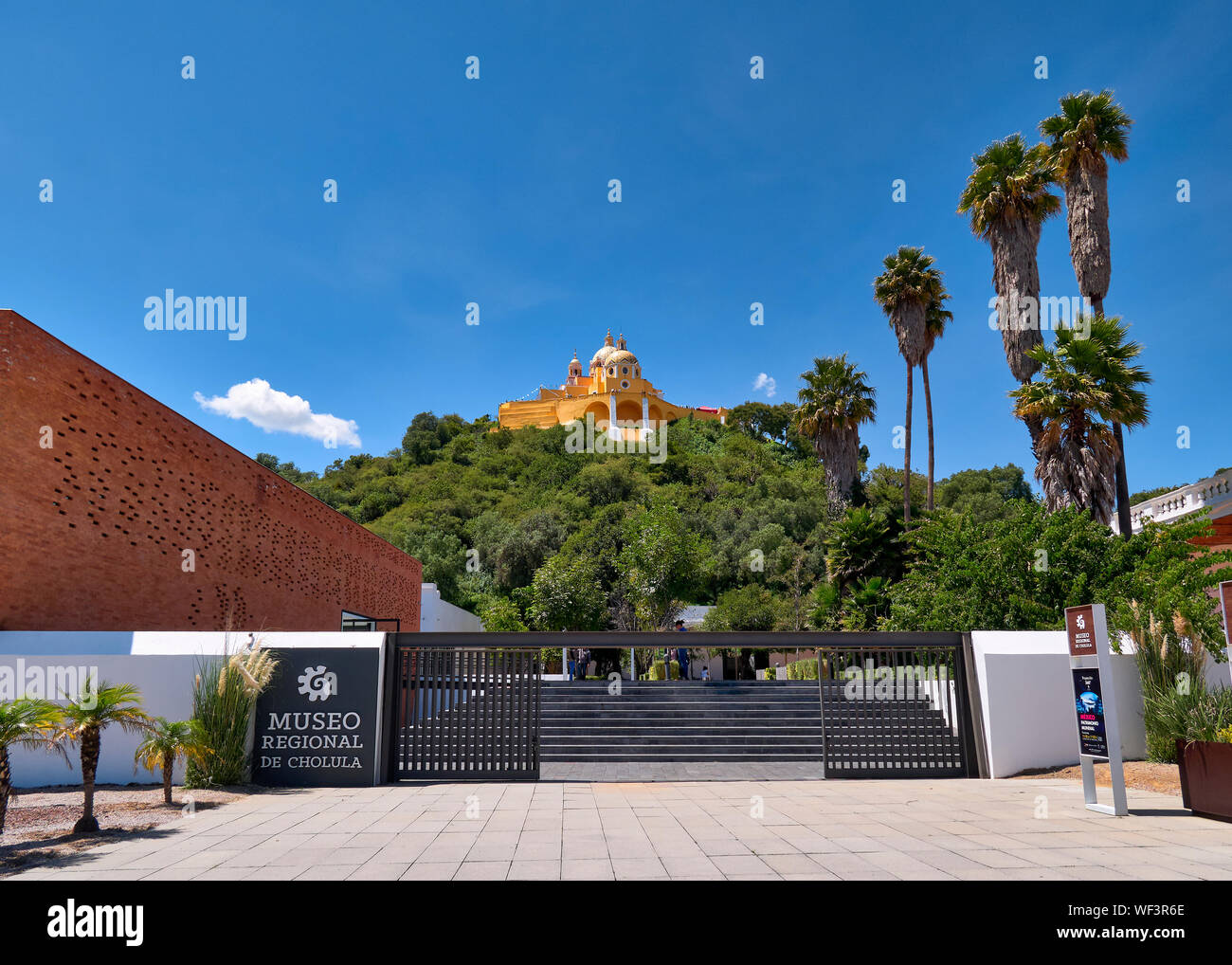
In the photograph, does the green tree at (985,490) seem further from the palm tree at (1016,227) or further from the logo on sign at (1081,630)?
the logo on sign at (1081,630)

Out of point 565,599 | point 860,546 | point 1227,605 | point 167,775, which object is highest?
point 860,546

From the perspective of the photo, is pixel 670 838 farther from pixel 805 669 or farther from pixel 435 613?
pixel 435 613

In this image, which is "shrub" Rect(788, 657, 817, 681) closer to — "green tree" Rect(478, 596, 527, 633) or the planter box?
"green tree" Rect(478, 596, 527, 633)

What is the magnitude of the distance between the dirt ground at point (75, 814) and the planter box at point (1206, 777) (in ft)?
32.5

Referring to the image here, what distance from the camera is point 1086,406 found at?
16.1 metres

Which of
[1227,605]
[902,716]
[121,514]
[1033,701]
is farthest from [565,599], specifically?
[1227,605]

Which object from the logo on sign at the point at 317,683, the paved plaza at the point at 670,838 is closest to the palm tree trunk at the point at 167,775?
the paved plaza at the point at 670,838

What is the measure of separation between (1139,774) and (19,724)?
1169cm

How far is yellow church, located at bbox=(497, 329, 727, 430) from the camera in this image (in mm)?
79812

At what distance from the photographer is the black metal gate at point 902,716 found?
34.5 feet
